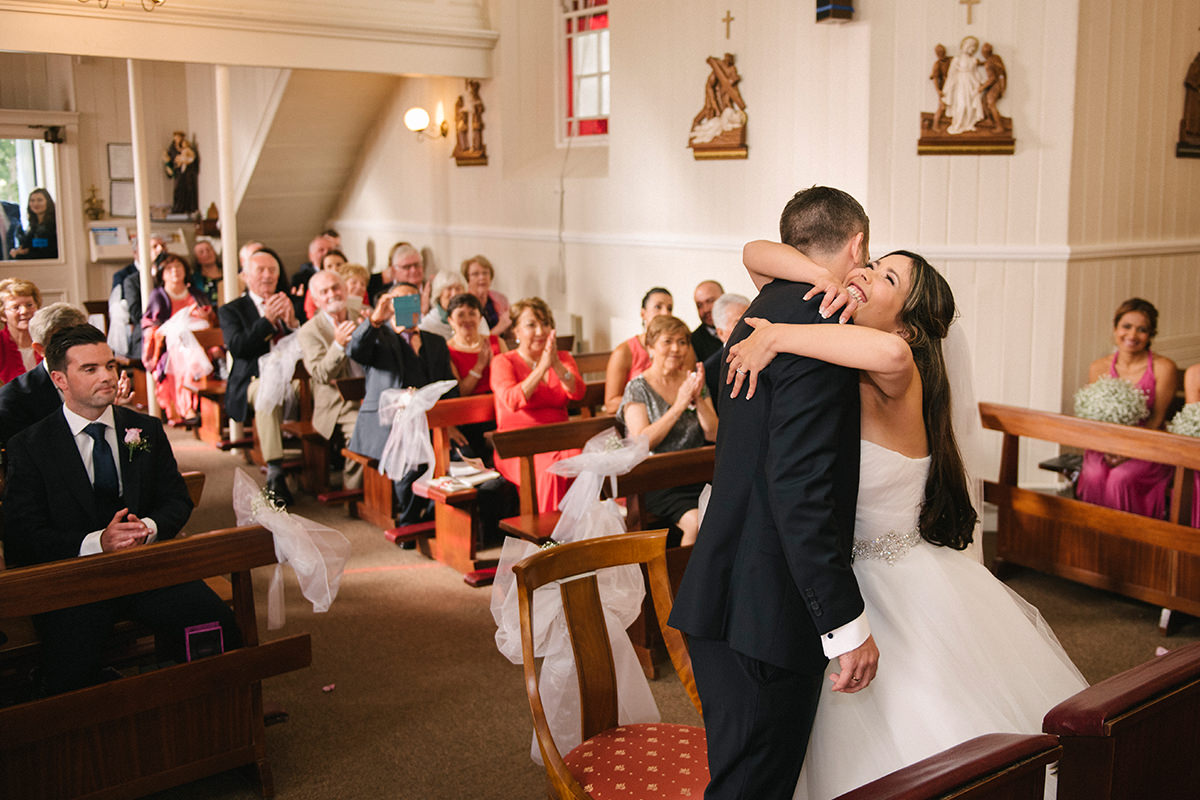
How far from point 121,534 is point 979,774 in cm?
266

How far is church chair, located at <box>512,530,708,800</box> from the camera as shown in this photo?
2424mm

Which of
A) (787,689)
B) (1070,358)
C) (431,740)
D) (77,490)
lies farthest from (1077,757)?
(1070,358)

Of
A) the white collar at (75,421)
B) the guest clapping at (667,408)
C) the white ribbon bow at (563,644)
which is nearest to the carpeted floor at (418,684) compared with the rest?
the white ribbon bow at (563,644)

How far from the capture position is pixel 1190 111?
6.55 m

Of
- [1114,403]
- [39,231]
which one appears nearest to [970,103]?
[1114,403]

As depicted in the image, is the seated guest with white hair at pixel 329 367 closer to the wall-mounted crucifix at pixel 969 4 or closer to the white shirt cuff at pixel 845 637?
the wall-mounted crucifix at pixel 969 4

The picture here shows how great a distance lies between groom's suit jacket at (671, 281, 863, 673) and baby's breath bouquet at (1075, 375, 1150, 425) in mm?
3404

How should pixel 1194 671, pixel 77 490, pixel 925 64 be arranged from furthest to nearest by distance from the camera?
pixel 925 64, pixel 77 490, pixel 1194 671

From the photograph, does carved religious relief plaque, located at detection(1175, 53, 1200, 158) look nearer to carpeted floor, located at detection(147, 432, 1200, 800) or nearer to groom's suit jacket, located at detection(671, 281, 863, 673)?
carpeted floor, located at detection(147, 432, 1200, 800)

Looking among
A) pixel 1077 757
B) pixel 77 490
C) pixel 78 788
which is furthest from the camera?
pixel 77 490

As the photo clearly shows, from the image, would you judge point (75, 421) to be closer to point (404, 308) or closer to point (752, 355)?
point (752, 355)

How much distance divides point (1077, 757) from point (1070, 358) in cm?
475

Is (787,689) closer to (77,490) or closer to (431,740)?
(431,740)

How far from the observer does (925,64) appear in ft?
19.5
